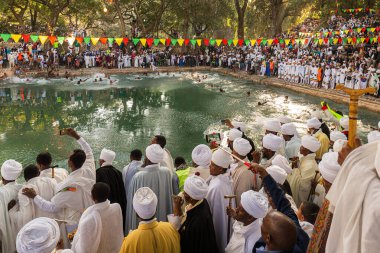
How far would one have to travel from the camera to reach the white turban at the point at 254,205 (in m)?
2.76

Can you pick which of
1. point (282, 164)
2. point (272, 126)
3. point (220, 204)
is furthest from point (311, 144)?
point (220, 204)

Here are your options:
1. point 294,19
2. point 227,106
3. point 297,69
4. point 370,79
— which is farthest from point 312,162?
point 294,19

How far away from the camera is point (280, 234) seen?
2096mm

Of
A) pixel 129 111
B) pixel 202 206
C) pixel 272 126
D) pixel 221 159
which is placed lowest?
pixel 129 111

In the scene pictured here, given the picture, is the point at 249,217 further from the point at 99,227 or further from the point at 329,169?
the point at 99,227

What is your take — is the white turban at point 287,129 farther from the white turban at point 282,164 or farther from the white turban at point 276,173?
the white turban at point 276,173

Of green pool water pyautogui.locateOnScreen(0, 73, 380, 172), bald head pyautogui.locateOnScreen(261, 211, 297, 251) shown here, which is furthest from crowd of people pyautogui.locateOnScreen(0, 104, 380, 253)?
green pool water pyautogui.locateOnScreen(0, 73, 380, 172)

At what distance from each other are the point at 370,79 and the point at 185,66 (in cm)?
1592

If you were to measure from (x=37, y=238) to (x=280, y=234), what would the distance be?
1724 millimetres

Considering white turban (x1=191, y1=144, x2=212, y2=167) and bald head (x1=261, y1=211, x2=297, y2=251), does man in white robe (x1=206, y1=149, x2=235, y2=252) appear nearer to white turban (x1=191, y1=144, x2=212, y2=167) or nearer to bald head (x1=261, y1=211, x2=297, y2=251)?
white turban (x1=191, y1=144, x2=212, y2=167)

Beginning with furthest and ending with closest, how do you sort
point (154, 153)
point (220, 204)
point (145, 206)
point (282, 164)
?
1. point (282, 164)
2. point (154, 153)
3. point (220, 204)
4. point (145, 206)

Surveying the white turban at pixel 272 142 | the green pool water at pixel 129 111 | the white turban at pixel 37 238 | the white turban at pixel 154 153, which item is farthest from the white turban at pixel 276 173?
the green pool water at pixel 129 111

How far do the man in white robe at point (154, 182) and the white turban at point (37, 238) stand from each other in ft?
5.21

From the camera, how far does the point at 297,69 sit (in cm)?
2038
